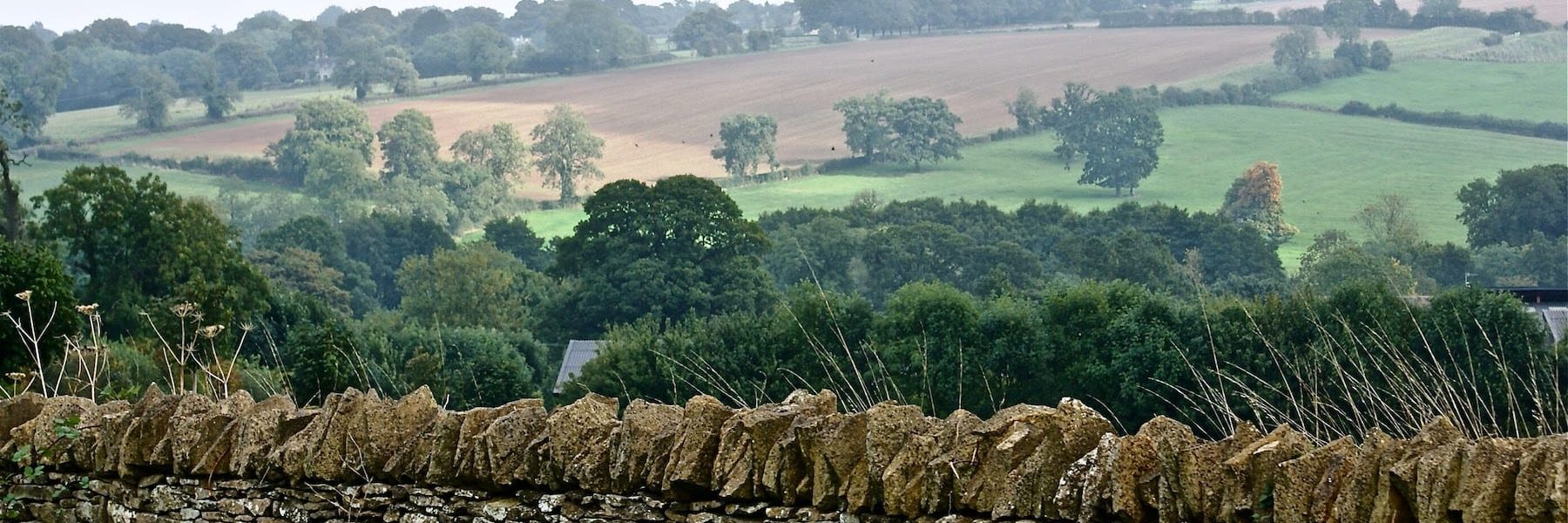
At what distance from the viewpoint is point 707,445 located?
573 centimetres

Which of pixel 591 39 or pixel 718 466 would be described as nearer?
pixel 718 466

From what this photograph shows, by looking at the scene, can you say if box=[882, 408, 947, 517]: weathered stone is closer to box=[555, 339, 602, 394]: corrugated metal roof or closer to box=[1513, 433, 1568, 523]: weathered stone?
box=[1513, 433, 1568, 523]: weathered stone

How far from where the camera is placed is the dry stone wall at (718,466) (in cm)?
470

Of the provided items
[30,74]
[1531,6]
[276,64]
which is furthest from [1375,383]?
[276,64]

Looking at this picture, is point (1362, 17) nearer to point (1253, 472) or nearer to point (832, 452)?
point (832, 452)

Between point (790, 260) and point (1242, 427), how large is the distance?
89201 millimetres

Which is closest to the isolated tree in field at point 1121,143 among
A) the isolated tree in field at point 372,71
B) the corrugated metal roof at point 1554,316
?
the corrugated metal roof at point 1554,316

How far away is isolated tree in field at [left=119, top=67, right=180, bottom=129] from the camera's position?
151m

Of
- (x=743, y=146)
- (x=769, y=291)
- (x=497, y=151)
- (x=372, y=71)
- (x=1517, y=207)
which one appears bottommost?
(x=1517, y=207)

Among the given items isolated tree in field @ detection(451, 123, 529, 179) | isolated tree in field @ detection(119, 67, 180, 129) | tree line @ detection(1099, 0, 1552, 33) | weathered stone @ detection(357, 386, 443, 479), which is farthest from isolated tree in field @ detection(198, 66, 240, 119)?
weathered stone @ detection(357, 386, 443, 479)

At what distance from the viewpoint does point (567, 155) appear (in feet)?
431

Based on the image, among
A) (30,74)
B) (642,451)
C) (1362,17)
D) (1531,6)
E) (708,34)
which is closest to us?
(642,451)

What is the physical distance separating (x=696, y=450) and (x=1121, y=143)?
4951 inches

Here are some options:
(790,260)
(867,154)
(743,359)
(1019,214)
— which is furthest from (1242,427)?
(867,154)
